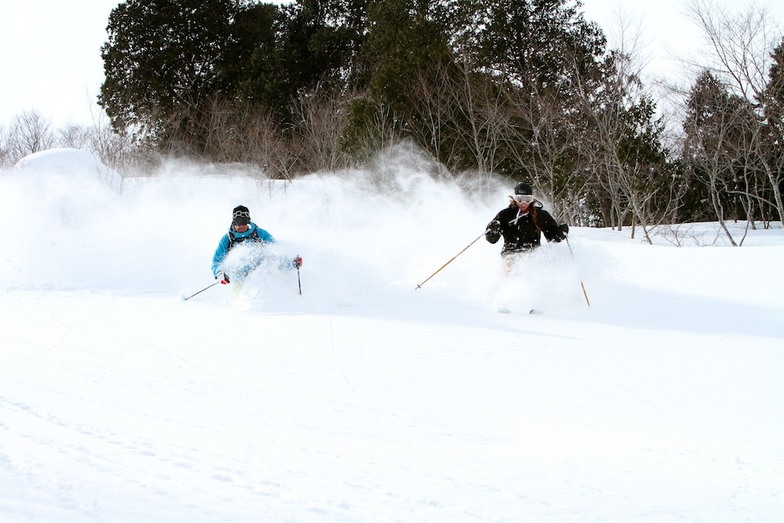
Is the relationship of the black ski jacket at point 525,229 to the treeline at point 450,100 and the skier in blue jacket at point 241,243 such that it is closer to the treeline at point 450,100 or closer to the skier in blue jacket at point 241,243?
the skier in blue jacket at point 241,243

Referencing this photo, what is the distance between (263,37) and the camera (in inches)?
1310

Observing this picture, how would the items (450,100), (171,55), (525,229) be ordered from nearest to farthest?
(525,229) < (450,100) < (171,55)

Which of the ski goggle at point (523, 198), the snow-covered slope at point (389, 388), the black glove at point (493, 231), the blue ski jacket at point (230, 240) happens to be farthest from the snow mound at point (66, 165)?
the ski goggle at point (523, 198)

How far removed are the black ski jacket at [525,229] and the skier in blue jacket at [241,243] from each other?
8.13ft

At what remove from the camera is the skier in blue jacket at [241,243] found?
25.3ft

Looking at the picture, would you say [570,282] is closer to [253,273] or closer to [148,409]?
[253,273]

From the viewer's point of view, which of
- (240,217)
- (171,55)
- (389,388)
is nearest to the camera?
(389,388)

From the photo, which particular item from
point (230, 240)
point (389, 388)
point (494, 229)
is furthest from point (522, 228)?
point (389, 388)

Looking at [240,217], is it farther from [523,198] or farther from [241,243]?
[523,198]

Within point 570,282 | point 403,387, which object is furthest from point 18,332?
point 570,282

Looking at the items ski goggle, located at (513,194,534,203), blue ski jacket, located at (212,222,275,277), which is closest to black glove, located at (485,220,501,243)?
ski goggle, located at (513,194,534,203)

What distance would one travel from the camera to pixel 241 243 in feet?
25.8

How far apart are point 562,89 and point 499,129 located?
7.44 ft

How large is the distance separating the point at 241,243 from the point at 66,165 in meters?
8.32
